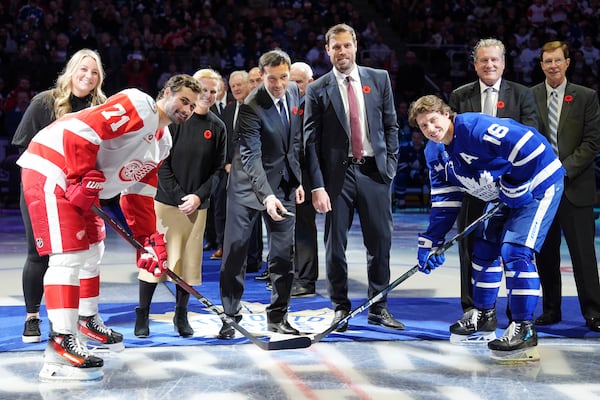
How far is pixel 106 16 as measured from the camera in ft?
41.3

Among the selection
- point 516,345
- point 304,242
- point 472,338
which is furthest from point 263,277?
point 516,345

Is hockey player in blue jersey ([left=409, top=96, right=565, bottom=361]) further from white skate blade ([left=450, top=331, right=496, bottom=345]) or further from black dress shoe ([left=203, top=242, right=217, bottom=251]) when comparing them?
black dress shoe ([left=203, top=242, right=217, bottom=251])

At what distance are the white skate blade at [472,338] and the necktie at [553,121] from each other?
1.21 metres

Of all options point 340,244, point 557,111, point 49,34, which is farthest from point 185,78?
point 49,34

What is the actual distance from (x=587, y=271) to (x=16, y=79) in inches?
343

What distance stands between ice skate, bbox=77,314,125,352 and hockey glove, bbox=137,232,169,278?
19.7 inches

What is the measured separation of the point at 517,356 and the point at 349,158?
4.77 feet

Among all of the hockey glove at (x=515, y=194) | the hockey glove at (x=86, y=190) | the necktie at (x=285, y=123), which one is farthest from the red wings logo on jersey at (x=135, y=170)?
the hockey glove at (x=515, y=194)

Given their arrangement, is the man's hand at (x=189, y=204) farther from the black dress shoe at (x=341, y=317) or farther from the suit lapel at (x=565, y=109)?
the suit lapel at (x=565, y=109)

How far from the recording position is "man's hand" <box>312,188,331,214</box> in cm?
471

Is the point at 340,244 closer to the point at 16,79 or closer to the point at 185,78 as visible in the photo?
the point at 185,78

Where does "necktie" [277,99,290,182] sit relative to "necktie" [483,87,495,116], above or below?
below

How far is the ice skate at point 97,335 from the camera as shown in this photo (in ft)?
14.2

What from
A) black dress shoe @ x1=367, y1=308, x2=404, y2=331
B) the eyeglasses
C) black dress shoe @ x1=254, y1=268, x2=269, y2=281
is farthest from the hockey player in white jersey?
black dress shoe @ x1=254, y1=268, x2=269, y2=281
